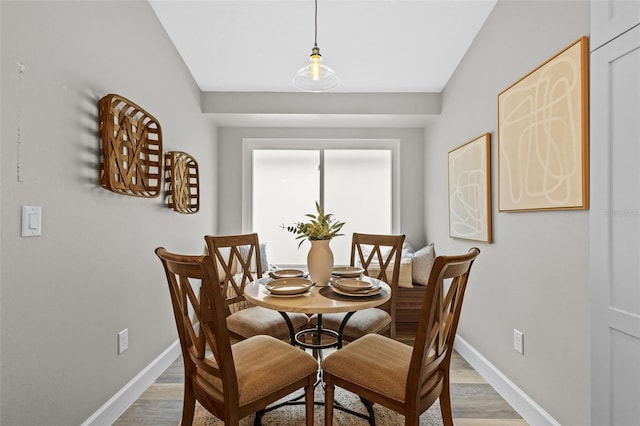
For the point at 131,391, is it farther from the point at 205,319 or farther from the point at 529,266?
the point at 529,266

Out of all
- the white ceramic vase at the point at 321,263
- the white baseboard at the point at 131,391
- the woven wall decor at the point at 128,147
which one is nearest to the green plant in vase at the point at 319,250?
the white ceramic vase at the point at 321,263

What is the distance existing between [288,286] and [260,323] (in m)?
0.42

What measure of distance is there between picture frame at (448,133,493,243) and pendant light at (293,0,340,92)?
1208 millimetres

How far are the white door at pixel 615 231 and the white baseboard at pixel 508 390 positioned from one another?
564 mm

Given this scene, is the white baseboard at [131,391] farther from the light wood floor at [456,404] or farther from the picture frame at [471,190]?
the picture frame at [471,190]

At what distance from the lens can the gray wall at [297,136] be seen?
3.83m

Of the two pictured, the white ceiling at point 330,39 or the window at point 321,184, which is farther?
the window at point 321,184

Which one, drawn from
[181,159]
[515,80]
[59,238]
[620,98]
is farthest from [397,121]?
[59,238]

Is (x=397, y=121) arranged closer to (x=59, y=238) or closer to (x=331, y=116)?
(x=331, y=116)

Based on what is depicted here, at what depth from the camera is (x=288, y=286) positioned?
173 cm

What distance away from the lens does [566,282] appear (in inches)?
62.2

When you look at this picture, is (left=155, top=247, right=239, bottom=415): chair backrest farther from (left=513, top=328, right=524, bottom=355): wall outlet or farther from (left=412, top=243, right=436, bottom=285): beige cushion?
(left=412, top=243, right=436, bottom=285): beige cushion

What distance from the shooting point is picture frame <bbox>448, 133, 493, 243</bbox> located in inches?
91.1

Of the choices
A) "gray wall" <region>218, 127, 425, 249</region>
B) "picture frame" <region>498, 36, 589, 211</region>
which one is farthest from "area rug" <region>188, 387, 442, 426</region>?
"gray wall" <region>218, 127, 425, 249</region>
